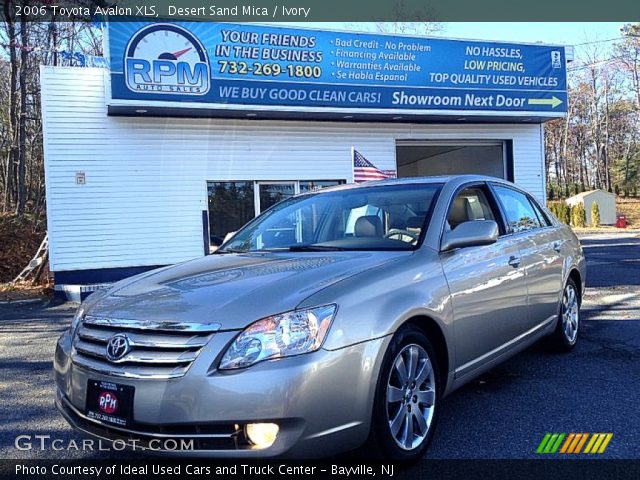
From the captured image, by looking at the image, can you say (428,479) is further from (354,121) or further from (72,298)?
(354,121)

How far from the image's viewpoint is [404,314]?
3109 millimetres

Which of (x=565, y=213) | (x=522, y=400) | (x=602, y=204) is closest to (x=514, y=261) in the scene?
(x=522, y=400)

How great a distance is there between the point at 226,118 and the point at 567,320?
9.08 meters

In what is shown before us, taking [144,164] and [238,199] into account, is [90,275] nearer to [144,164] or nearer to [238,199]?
[144,164]

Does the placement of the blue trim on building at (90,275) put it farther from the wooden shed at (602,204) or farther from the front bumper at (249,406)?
the wooden shed at (602,204)

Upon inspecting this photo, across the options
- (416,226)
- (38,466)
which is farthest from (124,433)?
(416,226)

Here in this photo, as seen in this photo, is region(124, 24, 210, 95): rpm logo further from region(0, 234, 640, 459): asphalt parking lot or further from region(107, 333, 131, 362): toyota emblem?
region(107, 333, 131, 362): toyota emblem

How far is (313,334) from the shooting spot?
271 centimetres

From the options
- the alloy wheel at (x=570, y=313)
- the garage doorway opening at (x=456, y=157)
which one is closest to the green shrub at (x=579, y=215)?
the garage doorway opening at (x=456, y=157)

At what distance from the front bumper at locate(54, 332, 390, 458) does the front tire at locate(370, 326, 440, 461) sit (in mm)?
248

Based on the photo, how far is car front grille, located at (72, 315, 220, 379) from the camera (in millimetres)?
2650

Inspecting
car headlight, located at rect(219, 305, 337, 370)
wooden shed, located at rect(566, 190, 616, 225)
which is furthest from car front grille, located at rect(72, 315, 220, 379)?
wooden shed, located at rect(566, 190, 616, 225)

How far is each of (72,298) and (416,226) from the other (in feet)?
28.8

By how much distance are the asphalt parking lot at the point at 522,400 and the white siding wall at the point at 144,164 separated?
15.5ft
